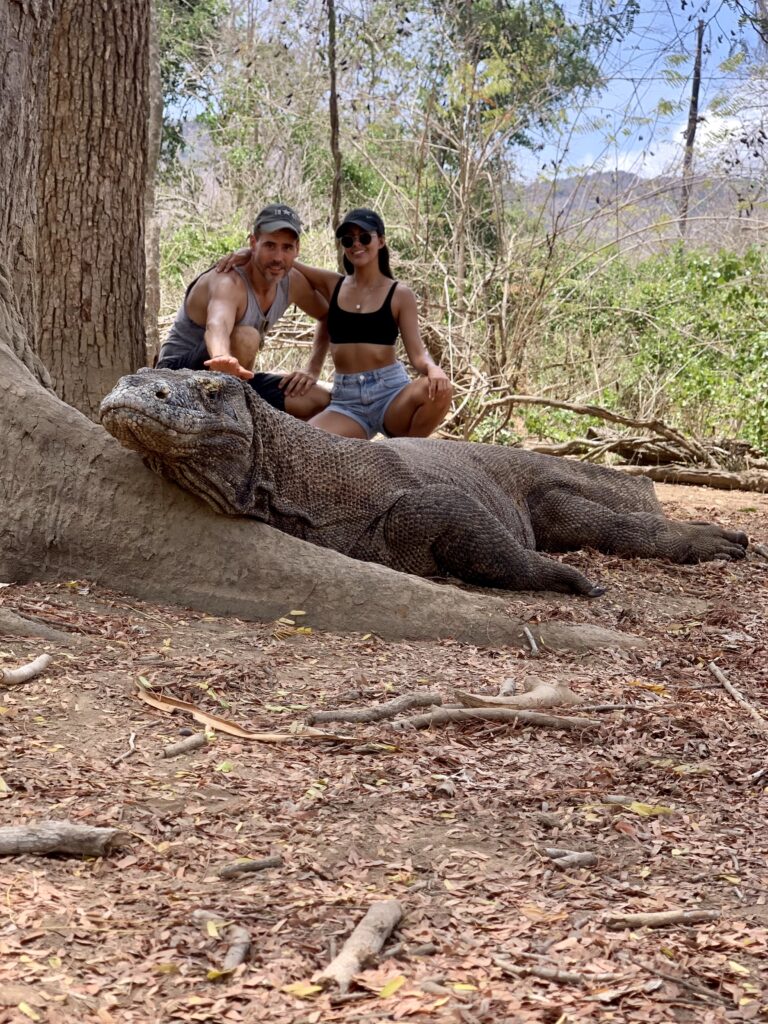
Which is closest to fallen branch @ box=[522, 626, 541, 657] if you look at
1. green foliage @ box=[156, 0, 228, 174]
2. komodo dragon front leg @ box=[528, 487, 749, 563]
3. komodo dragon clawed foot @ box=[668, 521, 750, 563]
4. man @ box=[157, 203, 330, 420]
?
man @ box=[157, 203, 330, 420]

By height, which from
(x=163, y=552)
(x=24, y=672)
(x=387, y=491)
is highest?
(x=387, y=491)

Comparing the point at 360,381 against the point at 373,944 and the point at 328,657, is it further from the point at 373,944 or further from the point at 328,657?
the point at 373,944

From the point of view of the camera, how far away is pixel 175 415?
11.5 feet

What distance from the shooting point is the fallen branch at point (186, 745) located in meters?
2.36

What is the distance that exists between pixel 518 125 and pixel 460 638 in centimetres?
884

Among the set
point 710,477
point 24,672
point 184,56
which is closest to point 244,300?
point 24,672

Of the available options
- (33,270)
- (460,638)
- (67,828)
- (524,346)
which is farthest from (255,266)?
(524,346)

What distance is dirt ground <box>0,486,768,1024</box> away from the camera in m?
1.57

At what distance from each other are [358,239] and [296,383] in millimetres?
826

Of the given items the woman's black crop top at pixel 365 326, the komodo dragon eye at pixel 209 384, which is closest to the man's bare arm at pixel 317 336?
the woman's black crop top at pixel 365 326

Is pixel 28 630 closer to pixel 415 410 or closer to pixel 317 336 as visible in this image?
pixel 415 410

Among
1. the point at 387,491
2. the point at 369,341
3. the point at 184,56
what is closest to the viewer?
the point at 387,491

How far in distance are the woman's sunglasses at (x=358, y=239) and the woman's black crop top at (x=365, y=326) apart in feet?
0.93

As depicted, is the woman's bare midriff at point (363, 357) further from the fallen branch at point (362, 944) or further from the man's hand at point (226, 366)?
the fallen branch at point (362, 944)
